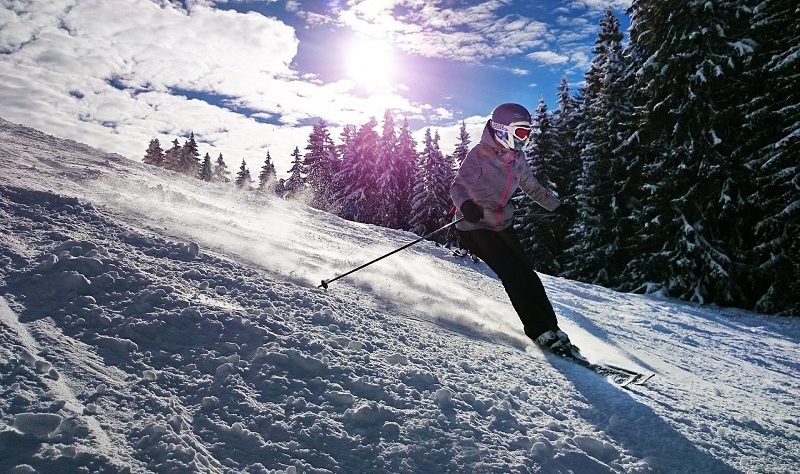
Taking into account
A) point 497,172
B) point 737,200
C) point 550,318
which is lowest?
point 550,318

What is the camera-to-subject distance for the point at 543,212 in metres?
29.3

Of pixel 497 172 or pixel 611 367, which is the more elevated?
pixel 497 172

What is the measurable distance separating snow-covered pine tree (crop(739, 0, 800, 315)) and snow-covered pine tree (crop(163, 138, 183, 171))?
238ft

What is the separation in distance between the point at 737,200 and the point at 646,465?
13671 millimetres

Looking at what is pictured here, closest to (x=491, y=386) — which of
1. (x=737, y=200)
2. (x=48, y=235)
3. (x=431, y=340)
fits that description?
(x=431, y=340)

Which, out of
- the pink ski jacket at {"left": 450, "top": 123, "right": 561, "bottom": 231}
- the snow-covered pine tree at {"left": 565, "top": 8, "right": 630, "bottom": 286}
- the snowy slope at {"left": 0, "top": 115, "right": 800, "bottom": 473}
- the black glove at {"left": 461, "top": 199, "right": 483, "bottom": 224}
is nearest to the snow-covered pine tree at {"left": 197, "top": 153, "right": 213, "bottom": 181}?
the snow-covered pine tree at {"left": 565, "top": 8, "right": 630, "bottom": 286}

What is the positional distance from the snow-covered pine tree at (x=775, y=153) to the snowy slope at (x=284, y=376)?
7936 millimetres

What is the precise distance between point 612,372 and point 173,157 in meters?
81.3

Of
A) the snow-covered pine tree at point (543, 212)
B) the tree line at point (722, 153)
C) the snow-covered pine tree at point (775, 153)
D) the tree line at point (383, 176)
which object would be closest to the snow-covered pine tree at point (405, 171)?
the tree line at point (383, 176)

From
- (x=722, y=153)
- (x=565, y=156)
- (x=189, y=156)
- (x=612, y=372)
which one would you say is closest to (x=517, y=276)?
(x=612, y=372)

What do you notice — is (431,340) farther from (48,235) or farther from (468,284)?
(468,284)

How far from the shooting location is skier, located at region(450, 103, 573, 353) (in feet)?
15.4

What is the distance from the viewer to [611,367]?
4.16m

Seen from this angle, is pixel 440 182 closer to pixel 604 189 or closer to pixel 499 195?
pixel 604 189
